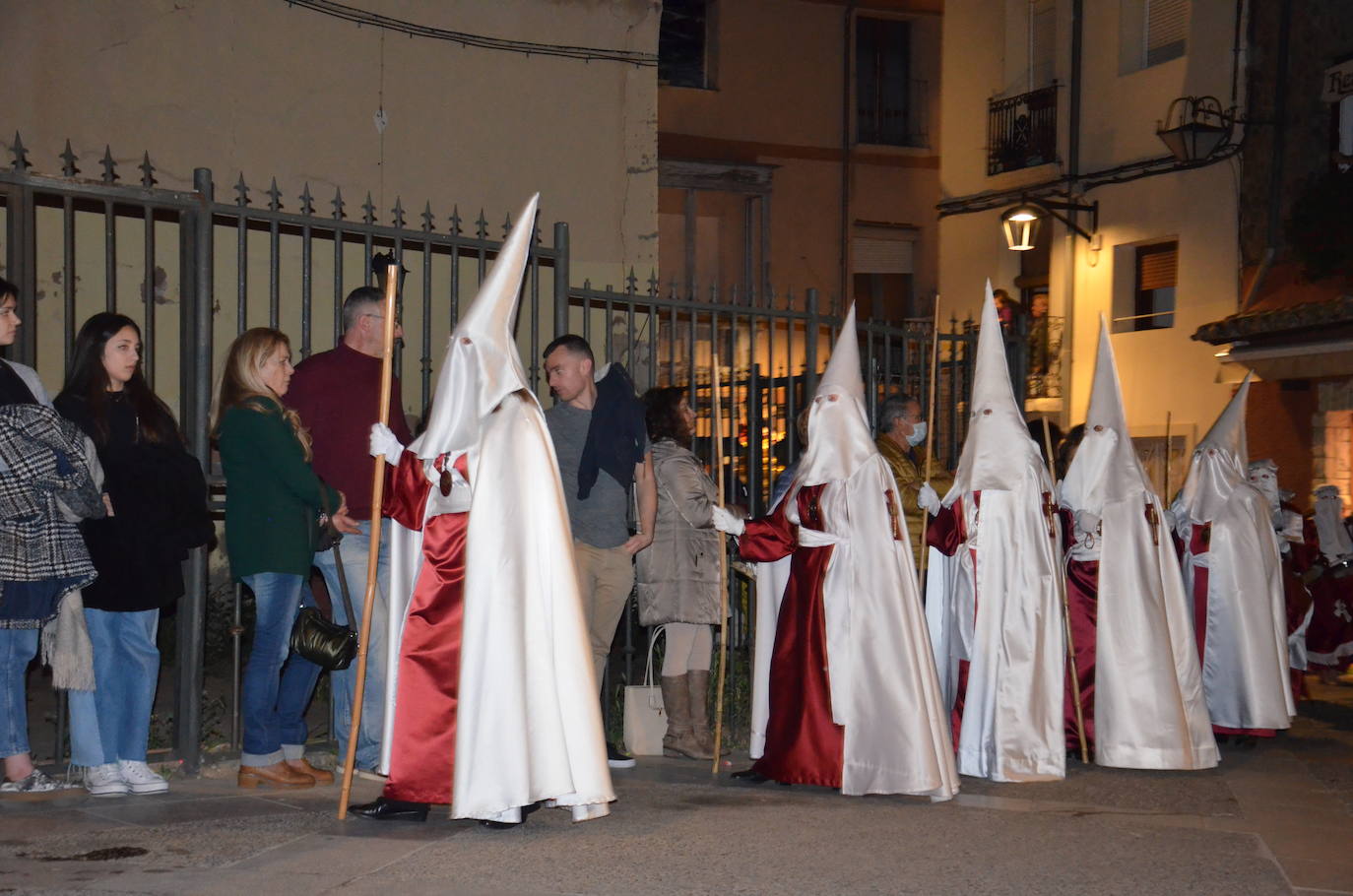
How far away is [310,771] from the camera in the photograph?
643 cm

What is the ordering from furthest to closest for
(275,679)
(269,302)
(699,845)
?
1. (269,302)
2. (275,679)
3. (699,845)

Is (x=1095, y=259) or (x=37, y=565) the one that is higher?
(x=1095, y=259)

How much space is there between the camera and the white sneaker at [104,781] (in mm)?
6012

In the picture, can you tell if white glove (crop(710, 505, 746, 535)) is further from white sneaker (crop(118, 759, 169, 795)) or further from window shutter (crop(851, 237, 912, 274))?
window shutter (crop(851, 237, 912, 274))

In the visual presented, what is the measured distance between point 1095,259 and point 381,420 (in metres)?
16.0

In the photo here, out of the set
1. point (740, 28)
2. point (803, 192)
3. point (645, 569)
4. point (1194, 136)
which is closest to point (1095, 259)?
point (1194, 136)

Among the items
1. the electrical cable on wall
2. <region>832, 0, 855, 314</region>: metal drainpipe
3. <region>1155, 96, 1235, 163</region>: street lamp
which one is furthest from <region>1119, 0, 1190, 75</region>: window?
the electrical cable on wall

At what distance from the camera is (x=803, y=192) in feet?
74.8

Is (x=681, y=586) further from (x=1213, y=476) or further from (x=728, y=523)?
(x=1213, y=476)

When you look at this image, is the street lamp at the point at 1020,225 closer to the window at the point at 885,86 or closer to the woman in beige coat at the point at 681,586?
the window at the point at 885,86

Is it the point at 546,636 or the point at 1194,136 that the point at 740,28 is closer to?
the point at 1194,136

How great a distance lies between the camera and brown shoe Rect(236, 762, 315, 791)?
6.32 meters

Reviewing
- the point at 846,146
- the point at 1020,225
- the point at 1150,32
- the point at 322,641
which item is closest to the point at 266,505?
the point at 322,641

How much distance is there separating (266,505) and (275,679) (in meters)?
0.72
